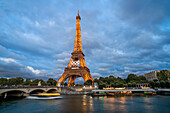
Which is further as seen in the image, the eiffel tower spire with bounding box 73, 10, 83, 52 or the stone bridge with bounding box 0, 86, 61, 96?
the eiffel tower spire with bounding box 73, 10, 83, 52

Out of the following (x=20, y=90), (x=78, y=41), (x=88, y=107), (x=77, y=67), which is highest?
(x=78, y=41)

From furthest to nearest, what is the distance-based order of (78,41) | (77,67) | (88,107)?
(78,41) → (77,67) → (88,107)

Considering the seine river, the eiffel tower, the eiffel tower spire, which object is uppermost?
the eiffel tower spire

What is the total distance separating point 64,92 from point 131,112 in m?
52.8

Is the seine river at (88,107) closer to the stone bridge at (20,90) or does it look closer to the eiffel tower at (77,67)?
the stone bridge at (20,90)

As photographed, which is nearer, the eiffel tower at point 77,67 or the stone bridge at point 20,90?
the stone bridge at point 20,90

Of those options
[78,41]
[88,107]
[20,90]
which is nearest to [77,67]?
[78,41]

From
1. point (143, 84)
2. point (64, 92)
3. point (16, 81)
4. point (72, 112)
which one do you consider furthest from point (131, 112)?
point (16, 81)

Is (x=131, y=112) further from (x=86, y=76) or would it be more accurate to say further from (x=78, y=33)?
(x=78, y=33)

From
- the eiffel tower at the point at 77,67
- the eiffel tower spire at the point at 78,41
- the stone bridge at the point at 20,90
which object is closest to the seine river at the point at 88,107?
the stone bridge at the point at 20,90

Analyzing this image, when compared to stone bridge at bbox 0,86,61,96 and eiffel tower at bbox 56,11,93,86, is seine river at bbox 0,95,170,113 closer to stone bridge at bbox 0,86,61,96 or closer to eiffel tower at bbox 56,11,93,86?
stone bridge at bbox 0,86,61,96

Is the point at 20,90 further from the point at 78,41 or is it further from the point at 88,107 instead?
the point at 78,41

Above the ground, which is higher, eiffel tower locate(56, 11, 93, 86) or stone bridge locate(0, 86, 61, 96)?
eiffel tower locate(56, 11, 93, 86)

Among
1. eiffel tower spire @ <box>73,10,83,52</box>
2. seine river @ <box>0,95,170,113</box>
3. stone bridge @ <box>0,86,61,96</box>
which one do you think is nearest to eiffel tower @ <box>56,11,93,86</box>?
eiffel tower spire @ <box>73,10,83,52</box>
